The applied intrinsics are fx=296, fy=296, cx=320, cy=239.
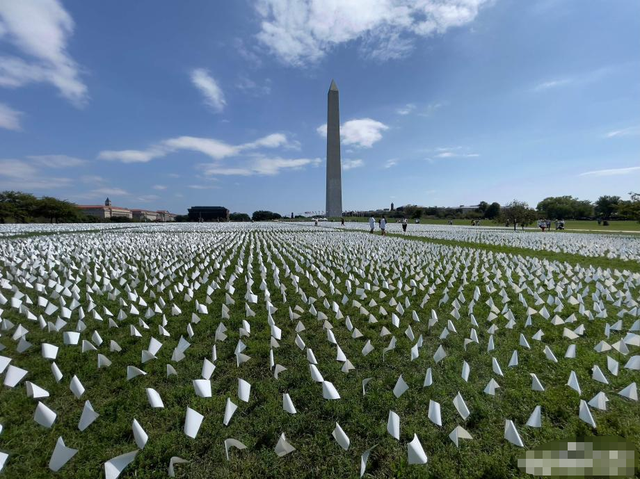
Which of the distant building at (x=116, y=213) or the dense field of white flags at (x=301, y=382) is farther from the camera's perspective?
the distant building at (x=116, y=213)

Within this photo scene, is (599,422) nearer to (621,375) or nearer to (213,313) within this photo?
(621,375)

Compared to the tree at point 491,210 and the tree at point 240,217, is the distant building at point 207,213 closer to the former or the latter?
the tree at point 240,217

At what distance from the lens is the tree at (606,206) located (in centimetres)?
8593

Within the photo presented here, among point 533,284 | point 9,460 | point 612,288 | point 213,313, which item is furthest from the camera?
point 533,284

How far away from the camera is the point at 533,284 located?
784 cm

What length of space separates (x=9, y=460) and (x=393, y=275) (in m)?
7.89

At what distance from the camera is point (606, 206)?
87.2 m

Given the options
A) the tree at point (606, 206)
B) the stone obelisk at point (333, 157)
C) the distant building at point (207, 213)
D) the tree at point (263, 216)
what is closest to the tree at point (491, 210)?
the tree at point (606, 206)

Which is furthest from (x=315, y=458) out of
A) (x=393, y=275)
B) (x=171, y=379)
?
(x=393, y=275)

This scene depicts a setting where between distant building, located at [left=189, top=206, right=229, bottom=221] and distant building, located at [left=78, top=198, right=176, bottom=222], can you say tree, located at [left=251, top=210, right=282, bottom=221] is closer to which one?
distant building, located at [left=189, top=206, right=229, bottom=221]

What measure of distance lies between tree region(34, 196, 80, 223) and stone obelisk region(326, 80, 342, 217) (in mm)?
52370

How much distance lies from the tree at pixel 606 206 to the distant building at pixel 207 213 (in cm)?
11057

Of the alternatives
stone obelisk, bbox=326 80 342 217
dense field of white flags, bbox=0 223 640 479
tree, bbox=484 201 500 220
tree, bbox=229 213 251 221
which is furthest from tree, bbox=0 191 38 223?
tree, bbox=484 201 500 220

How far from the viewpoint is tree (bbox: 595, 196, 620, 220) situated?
85931 mm
